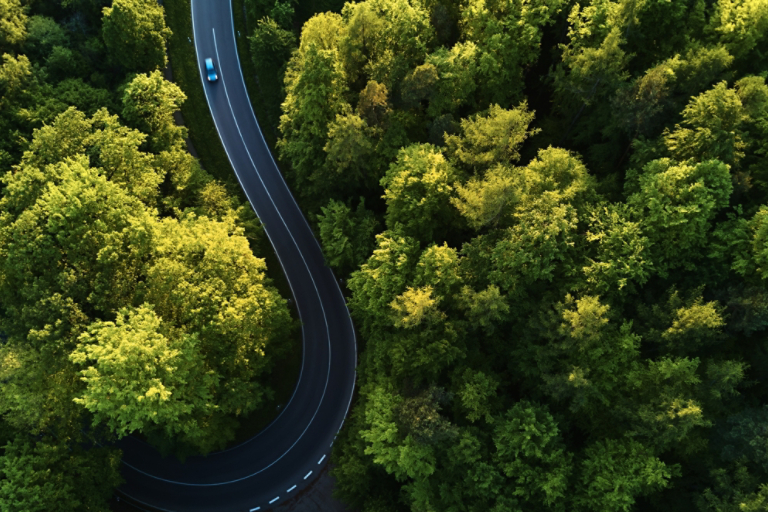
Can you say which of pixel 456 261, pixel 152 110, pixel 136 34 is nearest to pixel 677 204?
pixel 456 261

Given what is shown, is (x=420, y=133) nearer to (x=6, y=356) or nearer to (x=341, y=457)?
(x=341, y=457)

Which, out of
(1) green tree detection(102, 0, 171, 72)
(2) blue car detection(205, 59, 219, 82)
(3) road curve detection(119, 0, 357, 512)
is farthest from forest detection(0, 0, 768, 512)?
(2) blue car detection(205, 59, 219, 82)

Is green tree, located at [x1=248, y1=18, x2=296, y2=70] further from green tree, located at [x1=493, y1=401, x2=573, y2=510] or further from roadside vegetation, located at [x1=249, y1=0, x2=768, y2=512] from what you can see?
green tree, located at [x1=493, y1=401, x2=573, y2=510]

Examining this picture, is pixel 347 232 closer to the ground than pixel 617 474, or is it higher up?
higher up

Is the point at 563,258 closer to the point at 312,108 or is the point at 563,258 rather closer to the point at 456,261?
the point at 456,261

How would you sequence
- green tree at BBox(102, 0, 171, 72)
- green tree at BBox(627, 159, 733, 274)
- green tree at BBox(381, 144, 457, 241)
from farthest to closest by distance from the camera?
green tree at BBox(102, 0, 171, 72), green tree at BBox(381, 144, 457, 241), green tree at BBox(627, 159, 733, 274)

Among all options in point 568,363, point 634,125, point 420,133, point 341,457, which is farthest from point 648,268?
point 341,457
